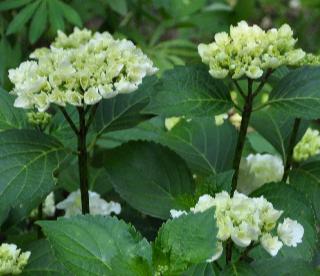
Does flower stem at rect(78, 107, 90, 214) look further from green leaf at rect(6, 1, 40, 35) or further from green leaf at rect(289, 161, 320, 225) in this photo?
green leaf at rect(6, 1, 40, 35)

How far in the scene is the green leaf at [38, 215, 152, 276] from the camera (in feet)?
3.30

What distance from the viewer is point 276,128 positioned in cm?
152

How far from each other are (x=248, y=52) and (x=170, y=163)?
0.28m

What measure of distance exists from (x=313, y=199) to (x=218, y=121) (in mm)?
357

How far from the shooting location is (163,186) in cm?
137

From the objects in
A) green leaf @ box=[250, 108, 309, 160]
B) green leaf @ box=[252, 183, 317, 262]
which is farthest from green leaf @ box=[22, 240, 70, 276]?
green leaf @ box=[250, 108, 309, 160]

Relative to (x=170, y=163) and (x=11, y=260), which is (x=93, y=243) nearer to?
(x=11, y=260)

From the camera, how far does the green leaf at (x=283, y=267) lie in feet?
3.60

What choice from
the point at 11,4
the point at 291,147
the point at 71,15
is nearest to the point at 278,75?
the point at 291,147

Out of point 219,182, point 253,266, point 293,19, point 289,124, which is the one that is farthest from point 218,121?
point 293,19

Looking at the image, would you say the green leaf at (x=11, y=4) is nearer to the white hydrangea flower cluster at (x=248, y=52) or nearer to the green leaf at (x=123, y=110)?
the green leaf at (x=123, y=110)

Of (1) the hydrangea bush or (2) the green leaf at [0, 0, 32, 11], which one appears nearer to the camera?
(1) the hydrangea bush

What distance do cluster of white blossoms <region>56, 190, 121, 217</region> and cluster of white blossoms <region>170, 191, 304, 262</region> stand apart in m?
0.42

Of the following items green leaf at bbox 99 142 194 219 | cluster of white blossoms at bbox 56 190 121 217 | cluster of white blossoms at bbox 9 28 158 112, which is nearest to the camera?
cluster of white blossoms at bbox 9 28 158 112
